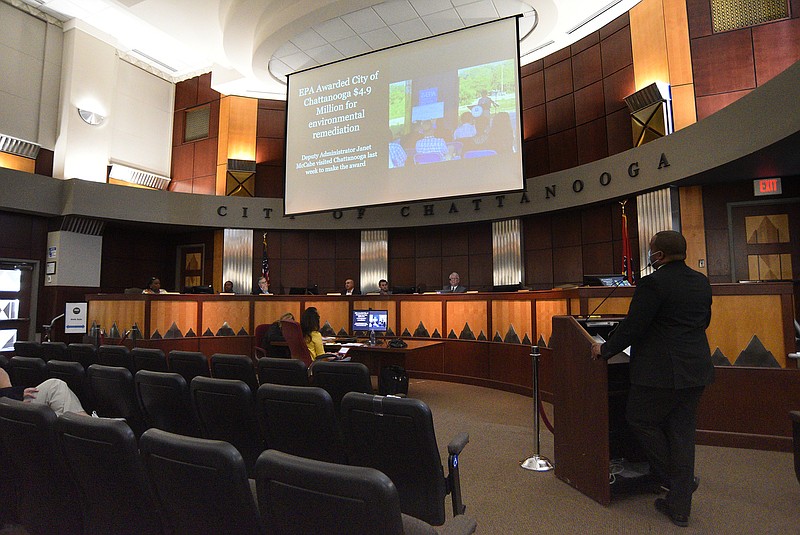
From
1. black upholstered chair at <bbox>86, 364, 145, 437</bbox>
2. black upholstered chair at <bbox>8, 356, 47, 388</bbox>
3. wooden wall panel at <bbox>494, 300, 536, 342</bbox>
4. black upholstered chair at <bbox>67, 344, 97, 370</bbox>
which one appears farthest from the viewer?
wooden wall panel at <bbox>494, 300, 536, 342</bbox>

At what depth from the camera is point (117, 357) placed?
4.22m

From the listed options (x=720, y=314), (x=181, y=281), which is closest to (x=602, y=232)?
(x=720, y=314)

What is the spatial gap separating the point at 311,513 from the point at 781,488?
3.54m

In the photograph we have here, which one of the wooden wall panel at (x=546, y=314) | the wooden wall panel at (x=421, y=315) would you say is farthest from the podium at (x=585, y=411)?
the wooden wall panel at (x=421, y=315)

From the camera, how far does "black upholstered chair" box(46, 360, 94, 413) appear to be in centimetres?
333

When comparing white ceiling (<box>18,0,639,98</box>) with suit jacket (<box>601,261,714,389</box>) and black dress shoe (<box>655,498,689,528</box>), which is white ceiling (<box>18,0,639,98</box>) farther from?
black dress shoe (<box>655,498,689,528</box>)

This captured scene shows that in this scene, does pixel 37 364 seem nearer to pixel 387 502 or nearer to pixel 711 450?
pixel 387 502

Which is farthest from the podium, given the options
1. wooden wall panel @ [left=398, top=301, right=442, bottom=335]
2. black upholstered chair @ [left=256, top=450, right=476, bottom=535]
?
wooden wall panel @ [left=398, top=301, right=442, bottom=335]

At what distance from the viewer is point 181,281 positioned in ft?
39.4

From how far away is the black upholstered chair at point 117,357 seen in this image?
13.6 feet

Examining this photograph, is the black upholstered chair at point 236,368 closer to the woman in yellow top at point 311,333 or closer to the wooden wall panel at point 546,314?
the woman in yellow top at point 311,333

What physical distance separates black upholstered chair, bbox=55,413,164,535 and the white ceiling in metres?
7.93

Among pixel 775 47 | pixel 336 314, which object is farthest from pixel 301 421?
pixel 775 47

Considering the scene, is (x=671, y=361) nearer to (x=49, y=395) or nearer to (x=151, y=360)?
(x=49, y=395)
